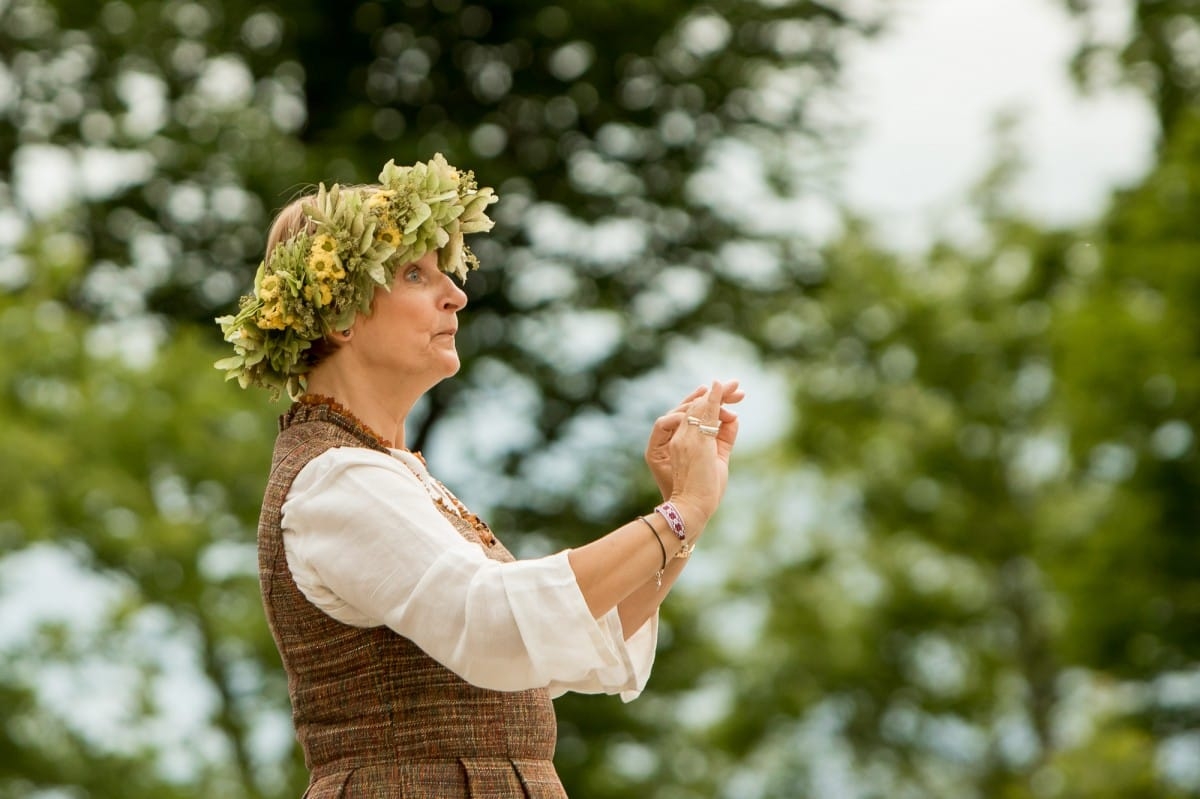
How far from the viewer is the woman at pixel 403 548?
92.7 inches

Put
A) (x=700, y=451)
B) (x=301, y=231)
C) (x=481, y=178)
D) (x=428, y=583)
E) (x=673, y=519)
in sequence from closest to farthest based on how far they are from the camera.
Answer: (x=428, y=583), (x=673, y=519), (x=700, y=451), (x=301, y=231), (x=481, y=178)

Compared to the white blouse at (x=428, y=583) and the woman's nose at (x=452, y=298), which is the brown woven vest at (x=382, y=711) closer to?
the white blouse at (x=428, y=583)

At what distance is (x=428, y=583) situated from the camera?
2.34 m

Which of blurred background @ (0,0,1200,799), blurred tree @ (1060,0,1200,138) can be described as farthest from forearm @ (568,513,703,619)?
blurred tree @ (1060,0,1200,138)

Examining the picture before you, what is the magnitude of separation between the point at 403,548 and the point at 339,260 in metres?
0.49

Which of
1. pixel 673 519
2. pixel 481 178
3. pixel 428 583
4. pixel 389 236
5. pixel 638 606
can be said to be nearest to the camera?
pixel 428 583

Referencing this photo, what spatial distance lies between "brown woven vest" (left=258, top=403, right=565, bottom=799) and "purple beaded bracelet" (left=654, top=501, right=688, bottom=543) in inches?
12.7

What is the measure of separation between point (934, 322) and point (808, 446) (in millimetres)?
1595

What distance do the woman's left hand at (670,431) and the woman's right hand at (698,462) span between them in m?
0.01

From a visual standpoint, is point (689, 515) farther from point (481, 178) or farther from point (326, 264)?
point (481, 178)

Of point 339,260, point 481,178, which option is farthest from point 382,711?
point 481,178

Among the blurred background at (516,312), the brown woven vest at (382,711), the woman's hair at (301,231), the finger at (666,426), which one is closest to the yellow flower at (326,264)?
the woman's hair at (301,231)

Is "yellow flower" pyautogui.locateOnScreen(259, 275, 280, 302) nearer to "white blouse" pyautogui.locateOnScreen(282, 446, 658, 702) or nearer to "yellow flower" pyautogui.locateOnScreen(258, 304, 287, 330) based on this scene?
"yellow flower" pyautogui.locateOnScreen(258, 304, 287, 330)

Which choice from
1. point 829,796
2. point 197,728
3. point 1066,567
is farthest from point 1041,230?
point 197,728
